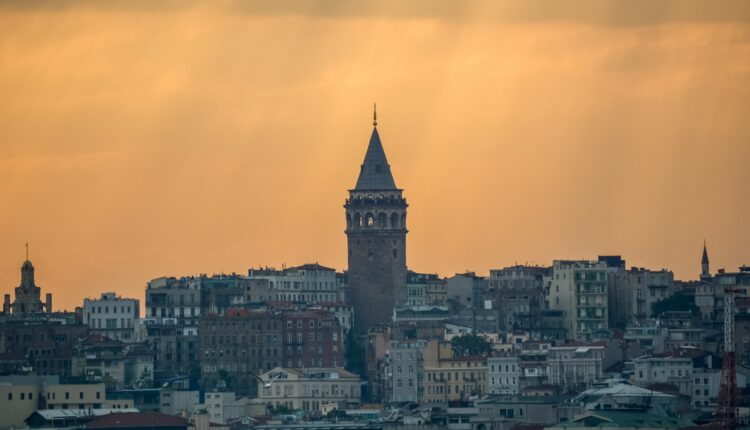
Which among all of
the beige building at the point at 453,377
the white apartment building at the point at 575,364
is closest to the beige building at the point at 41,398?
the beige building at the point at 453,377

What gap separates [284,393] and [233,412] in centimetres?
774

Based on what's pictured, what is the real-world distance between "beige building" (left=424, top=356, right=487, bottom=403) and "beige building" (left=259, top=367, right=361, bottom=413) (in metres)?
4.21

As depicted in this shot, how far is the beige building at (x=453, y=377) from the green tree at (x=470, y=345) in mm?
2438

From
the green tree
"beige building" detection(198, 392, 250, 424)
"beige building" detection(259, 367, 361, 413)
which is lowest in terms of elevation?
"beige building" detection(198, 392, 250, 424)

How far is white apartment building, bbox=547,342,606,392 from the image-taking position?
186 m

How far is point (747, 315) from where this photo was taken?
194 meters

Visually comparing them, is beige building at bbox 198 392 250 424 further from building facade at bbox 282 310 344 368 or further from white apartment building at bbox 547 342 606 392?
white apartment building at bbox 547 342 606 392

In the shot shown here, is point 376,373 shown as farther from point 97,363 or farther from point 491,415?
point 491,415

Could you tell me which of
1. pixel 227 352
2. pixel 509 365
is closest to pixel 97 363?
pixel 227 352

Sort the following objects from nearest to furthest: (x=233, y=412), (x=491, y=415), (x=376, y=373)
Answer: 1. (x=491, y=415)
2. (x=233, y=412)
3. (x=376, y=373)

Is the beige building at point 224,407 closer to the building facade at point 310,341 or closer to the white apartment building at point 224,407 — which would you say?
the white apartment building at point 224,407

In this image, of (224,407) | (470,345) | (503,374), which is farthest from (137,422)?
(470,345)

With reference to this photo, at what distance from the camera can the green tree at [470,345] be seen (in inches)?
7598

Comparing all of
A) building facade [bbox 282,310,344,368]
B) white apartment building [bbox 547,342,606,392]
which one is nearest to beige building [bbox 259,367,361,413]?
building facade [bbox 282,310,344,368]
